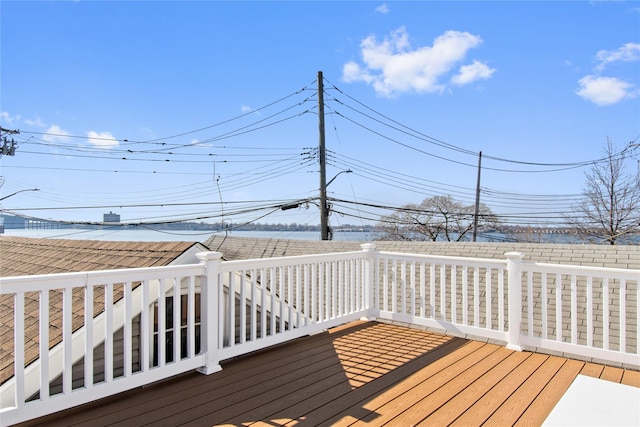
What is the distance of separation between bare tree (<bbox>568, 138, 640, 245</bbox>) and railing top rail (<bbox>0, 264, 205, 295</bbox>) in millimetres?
19623

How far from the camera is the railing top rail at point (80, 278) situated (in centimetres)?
198

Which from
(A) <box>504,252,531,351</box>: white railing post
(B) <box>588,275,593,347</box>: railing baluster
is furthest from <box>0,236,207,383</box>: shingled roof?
(B) <box>588,275,593,347</box>: railing baluster

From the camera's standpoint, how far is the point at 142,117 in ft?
53.1

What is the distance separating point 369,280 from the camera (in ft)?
15.2

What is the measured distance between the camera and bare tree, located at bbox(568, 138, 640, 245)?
1638 cm

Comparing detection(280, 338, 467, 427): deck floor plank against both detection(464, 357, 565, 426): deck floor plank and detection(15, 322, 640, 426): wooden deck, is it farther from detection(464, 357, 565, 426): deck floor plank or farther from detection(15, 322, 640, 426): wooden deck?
detection(464, 357, 565, 426): deck floor plank

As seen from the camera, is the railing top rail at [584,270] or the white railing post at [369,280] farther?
the white railing post at [369,280]

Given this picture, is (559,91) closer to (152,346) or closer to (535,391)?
(535,391)

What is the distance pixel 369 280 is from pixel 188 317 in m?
2.49

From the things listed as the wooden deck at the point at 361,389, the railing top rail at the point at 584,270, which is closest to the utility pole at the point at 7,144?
the wooden deck at the point at 361,389

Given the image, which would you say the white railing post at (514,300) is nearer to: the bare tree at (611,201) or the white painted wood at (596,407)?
the white painted wood at (596,407)

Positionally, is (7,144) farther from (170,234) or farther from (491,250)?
(491,250)

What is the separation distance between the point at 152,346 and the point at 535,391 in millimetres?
3173

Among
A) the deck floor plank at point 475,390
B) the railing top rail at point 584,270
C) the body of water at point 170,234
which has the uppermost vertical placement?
the railing top rail at point 584,270
